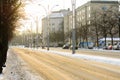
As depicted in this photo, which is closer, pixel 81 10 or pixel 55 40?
pixel 81 10

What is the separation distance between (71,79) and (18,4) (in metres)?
5.99

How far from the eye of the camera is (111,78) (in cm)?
1905

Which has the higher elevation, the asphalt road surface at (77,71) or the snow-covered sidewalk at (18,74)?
the snow-covered sidewalk at (18,74)

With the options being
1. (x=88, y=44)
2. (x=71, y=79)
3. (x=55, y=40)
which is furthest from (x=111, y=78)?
(x=55, y=40)

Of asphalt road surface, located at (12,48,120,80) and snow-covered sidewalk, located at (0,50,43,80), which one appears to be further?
asphalt road surface, located at (12,48,120,80)

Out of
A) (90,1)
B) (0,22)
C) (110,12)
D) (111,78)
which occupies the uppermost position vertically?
(90,1)

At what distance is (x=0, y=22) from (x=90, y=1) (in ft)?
456

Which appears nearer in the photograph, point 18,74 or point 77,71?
point 18,74

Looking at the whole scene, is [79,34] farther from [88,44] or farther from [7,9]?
[7,9]

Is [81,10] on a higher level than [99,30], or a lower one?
higher

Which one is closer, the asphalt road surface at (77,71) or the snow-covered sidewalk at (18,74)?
the snow-covered sidewalk at (18,74)

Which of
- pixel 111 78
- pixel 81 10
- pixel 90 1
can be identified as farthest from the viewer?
pixel 81 10

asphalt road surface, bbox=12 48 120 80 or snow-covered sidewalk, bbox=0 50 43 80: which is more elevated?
snow-covered sidewalk, bbox=0 50 43 80

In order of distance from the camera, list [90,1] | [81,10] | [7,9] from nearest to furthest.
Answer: [7,9]
[90,1]
[81,10]
